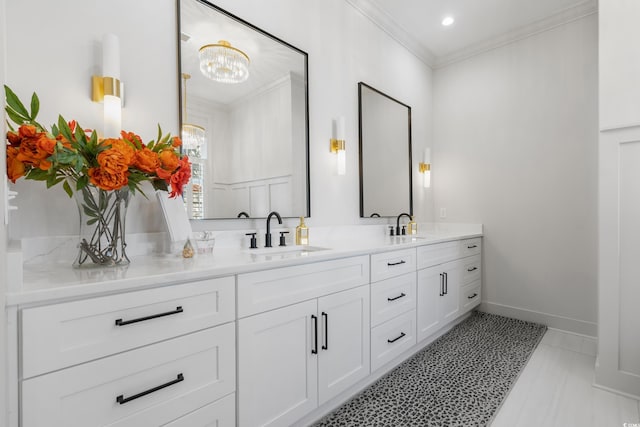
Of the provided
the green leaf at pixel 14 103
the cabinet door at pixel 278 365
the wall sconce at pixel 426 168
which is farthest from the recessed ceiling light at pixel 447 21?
Answer: the green leaf at pixel 14 103

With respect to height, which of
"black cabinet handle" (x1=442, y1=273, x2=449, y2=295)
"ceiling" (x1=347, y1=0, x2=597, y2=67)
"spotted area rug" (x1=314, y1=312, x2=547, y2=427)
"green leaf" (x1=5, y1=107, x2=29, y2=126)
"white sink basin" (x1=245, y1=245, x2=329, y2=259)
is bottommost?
"spotted area rug" (x1=314, y1=312, x2=547, y2=427)

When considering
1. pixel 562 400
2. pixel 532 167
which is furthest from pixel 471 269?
pixel 562 400

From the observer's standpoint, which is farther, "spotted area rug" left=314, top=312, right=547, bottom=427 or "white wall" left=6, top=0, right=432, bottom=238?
"spotted area rug" left=314, top=312, right=547, bottom=427

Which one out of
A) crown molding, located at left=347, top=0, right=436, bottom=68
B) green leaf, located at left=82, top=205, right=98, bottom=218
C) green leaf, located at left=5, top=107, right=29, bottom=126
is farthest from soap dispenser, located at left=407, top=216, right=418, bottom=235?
green leaf, located at left=5, top=107, right=29, bottom=126

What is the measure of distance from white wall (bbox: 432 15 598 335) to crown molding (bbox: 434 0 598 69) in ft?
0.16

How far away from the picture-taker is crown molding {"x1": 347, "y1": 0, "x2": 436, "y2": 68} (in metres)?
2.57

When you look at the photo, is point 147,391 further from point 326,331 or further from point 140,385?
point 326,331

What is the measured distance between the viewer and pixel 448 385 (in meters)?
1.80

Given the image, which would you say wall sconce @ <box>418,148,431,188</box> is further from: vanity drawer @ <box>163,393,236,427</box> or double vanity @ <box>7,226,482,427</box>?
vanity drawer @ <box>163,393,236,427</box>

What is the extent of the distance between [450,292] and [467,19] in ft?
7.90

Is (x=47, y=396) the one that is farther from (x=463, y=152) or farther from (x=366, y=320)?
(x=463, y=152)

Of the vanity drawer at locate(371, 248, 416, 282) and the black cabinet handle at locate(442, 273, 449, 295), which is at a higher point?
the vanity drawer at locate(371, 248, 416, 282)

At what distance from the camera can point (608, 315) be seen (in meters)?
1.77

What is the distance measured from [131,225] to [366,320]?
128 centimetres
